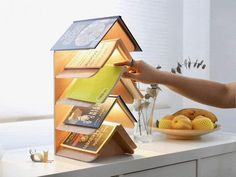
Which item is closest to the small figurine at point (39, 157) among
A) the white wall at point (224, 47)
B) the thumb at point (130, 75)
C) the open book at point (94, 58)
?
the open book at point (94, 58)

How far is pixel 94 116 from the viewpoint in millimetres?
1135

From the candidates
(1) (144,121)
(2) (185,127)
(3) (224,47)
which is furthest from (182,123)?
(3) (224,47)

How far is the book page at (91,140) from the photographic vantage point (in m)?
1.11

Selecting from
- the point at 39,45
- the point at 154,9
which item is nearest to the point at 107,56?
the point at 39,45

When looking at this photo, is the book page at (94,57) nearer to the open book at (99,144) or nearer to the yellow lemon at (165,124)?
the open book at (99,144)

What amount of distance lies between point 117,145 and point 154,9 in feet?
3.06

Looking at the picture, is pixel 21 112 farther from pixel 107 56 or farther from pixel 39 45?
pixel 107 56

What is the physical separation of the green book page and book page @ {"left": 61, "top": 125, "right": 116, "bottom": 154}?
112mm

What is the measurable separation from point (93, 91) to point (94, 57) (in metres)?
0.10

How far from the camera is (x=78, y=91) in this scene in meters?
1.16

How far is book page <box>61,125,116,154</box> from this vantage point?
1.11 metres

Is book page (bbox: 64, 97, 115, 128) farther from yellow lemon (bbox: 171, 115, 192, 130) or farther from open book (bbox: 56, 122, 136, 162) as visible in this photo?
yellow lemon (bbox: 171, 115, 192, 130)

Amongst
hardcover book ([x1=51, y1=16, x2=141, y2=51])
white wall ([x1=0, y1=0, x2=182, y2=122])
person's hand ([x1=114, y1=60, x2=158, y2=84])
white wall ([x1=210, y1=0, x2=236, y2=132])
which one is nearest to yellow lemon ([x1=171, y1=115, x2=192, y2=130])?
person's hand ([x1=114, y1=60, x2=158, y2=84])

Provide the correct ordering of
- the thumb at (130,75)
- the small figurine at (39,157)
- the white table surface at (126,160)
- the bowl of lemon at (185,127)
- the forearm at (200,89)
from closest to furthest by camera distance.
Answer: the white table surface at (126,160)
the small figurine at (39,157)
the thumb at (130,75)
the forearm at (200,89)
the bowl of lemon at (185,127)
